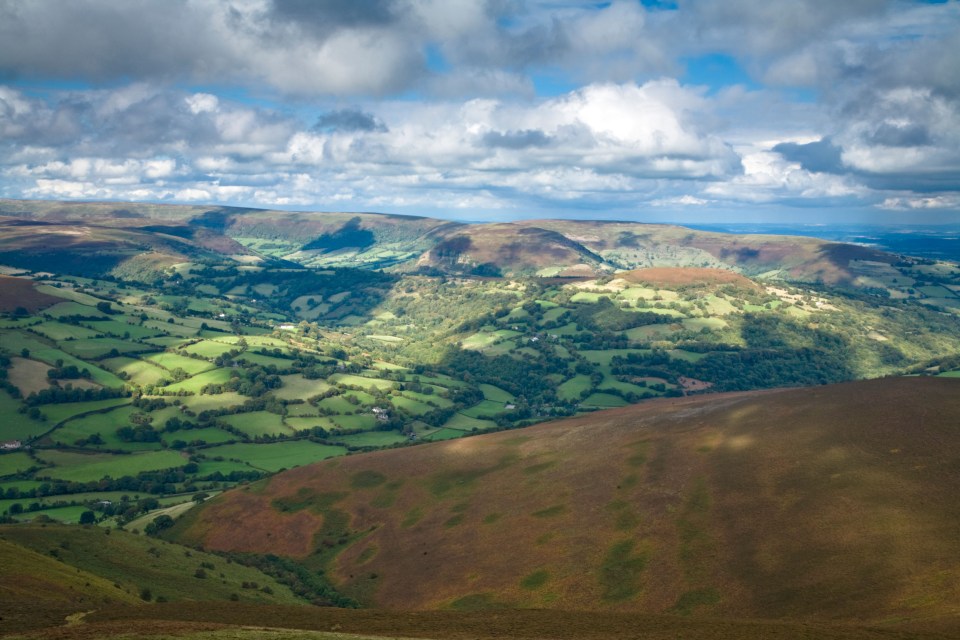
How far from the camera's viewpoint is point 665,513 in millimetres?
90250

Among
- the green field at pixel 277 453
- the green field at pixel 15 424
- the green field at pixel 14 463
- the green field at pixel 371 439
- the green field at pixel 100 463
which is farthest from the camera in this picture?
the green field at pixel 371 439

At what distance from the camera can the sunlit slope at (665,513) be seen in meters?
68.5

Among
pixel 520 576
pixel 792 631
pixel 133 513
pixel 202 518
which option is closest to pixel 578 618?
pixel 792 631

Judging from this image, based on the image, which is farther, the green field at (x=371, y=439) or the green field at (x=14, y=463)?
the green field at (x=371, y=439)

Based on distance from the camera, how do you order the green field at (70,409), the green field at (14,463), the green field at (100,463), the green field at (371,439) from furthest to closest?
1. the green field at (371,439)
2. the green field at (70,409)
3. the green field at (100,463)
4. the green field at (14,463)

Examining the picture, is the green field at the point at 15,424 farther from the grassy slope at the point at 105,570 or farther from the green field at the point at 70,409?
the grassy slope at the point at 105,570

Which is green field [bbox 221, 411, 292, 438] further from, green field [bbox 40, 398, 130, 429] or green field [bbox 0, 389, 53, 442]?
green field [bbox 0, 389, 53, 442]

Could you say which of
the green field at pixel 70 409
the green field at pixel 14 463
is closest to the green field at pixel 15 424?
the green field at pixel 70 409

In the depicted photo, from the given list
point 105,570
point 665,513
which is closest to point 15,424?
point 105,570

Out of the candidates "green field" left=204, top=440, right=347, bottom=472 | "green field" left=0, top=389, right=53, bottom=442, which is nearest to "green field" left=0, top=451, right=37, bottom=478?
"green field" left=0, top=389, right=53, bottom=442

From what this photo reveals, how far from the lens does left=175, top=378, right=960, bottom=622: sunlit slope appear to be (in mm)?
68500

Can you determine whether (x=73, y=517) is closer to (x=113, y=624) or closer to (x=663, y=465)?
(x=113, y=624)

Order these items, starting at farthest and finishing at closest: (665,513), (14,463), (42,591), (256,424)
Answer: (256,424) < (14,463) < (665,513) < (42,591)

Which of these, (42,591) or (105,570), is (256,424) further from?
(42,591)
